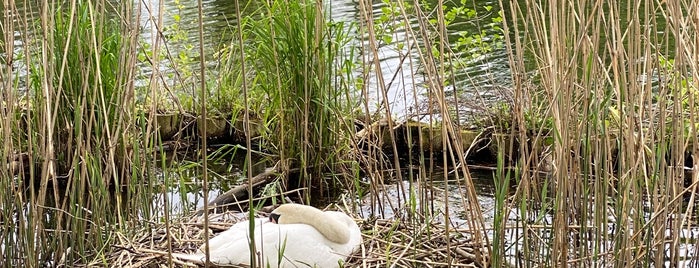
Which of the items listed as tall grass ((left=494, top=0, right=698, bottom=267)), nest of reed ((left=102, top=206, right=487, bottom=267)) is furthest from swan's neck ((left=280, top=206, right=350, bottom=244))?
tall grass ((left=494, top=0, right=698, bottom=267))

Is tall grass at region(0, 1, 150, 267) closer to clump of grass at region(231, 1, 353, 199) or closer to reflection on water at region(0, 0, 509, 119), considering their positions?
clump of grass at region(231, 1, 353, 199)

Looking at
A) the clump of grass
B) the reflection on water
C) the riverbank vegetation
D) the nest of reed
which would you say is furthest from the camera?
the reflection on water

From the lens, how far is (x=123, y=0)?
396 cm

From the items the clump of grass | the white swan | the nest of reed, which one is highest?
the clump of grass

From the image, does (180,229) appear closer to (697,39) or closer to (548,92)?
(548,92)

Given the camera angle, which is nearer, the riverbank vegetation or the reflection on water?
the riverbank vegetation

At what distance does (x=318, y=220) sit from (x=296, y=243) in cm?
13

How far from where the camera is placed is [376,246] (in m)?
4.04

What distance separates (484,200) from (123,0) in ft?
8.31

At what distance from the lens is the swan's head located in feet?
12.2

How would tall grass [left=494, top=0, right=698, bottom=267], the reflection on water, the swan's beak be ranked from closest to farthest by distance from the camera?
tall grass [left=494, top=0, right=698, bottom=267]
the swan's beak
the reflection on water

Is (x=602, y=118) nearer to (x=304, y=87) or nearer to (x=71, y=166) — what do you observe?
(x=304, y=87)

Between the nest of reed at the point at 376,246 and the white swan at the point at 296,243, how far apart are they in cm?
8

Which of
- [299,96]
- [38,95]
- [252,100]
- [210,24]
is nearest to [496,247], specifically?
[299,96]
